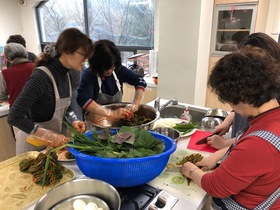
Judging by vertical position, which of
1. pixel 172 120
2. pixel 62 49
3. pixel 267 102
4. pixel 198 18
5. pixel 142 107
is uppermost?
pixel 198 18

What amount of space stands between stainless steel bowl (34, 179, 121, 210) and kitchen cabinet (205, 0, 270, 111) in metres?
2.17

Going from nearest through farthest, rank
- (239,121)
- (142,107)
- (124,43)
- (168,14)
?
(239,121)
(142,107)
(168,14)
(124,43)

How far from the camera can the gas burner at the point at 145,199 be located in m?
0.79

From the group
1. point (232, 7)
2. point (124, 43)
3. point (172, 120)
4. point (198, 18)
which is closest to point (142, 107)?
point (172, 120)

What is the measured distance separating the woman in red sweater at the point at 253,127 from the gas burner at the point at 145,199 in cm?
18

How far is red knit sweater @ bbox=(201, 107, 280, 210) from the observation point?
0.65 metres

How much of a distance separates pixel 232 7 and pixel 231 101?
2.65 meters

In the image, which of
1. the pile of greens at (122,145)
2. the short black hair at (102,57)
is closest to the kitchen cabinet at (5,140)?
the short black hair at (102,57)

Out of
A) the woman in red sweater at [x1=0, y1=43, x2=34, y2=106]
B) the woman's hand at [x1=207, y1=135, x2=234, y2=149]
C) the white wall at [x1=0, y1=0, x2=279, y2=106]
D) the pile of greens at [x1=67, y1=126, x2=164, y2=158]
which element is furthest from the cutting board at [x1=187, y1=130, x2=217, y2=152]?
the woman in red sweater at [x1=0, y1=43, x2=34, y2=106]

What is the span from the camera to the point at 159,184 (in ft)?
3.05

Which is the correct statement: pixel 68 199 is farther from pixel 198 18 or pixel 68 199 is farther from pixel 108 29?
pixel 108 29

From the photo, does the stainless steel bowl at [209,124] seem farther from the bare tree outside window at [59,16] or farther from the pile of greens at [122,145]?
the bare tree outside window at [59,16]

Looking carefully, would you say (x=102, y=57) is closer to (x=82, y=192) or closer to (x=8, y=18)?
(x=82, y=192)

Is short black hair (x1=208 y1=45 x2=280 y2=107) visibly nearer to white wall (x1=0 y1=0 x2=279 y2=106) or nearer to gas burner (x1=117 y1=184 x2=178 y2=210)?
gas burner (x1=117 y1=184 x2=178 y2=210)
